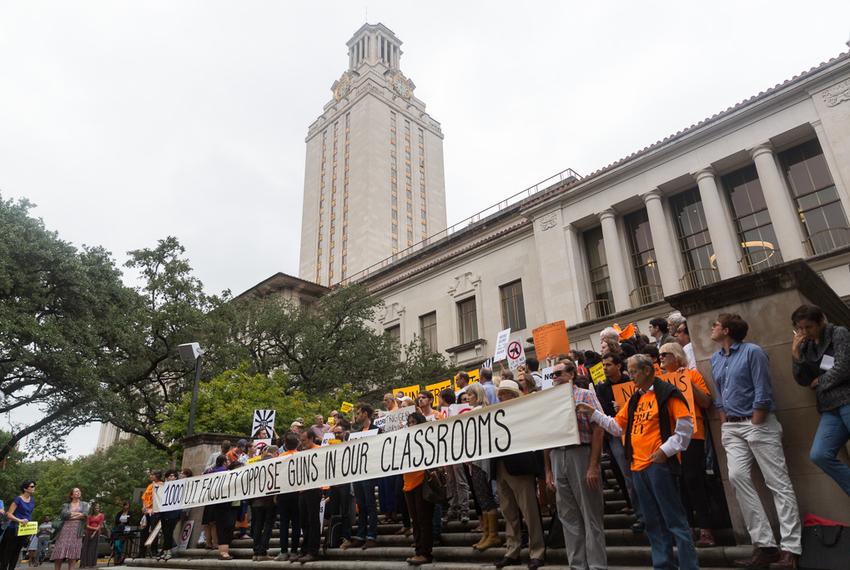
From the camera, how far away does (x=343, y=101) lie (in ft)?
289

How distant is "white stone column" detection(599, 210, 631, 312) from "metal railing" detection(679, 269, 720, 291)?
229cm

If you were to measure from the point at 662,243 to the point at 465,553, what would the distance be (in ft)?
64.8

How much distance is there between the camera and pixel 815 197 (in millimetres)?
20938

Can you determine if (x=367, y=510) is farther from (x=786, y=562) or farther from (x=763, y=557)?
(x=786, y=562)

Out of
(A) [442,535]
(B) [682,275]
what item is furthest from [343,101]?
(A) [442,535]

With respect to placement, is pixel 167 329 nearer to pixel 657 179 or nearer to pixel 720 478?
pixel 657 179

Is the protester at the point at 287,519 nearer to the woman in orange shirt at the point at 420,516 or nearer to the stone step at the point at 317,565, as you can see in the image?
the stone step at the point at 317,565

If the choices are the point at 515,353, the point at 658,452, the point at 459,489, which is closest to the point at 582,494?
the point at 658,452

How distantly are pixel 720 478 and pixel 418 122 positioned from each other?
87329mm

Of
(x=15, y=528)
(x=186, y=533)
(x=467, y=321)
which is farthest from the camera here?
(x=467, y=321)

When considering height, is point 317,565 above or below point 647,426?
below

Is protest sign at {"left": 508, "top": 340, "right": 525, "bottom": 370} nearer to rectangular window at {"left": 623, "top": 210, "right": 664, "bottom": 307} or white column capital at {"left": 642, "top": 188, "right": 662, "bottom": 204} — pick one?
rectangular window at {"left": 623, "top": 210, "right": 664, "bottom": 307}

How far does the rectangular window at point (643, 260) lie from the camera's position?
24.2 meters

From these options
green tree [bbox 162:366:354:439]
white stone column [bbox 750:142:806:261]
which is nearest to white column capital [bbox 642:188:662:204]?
white stone column [bbox 750:142:806:261]
